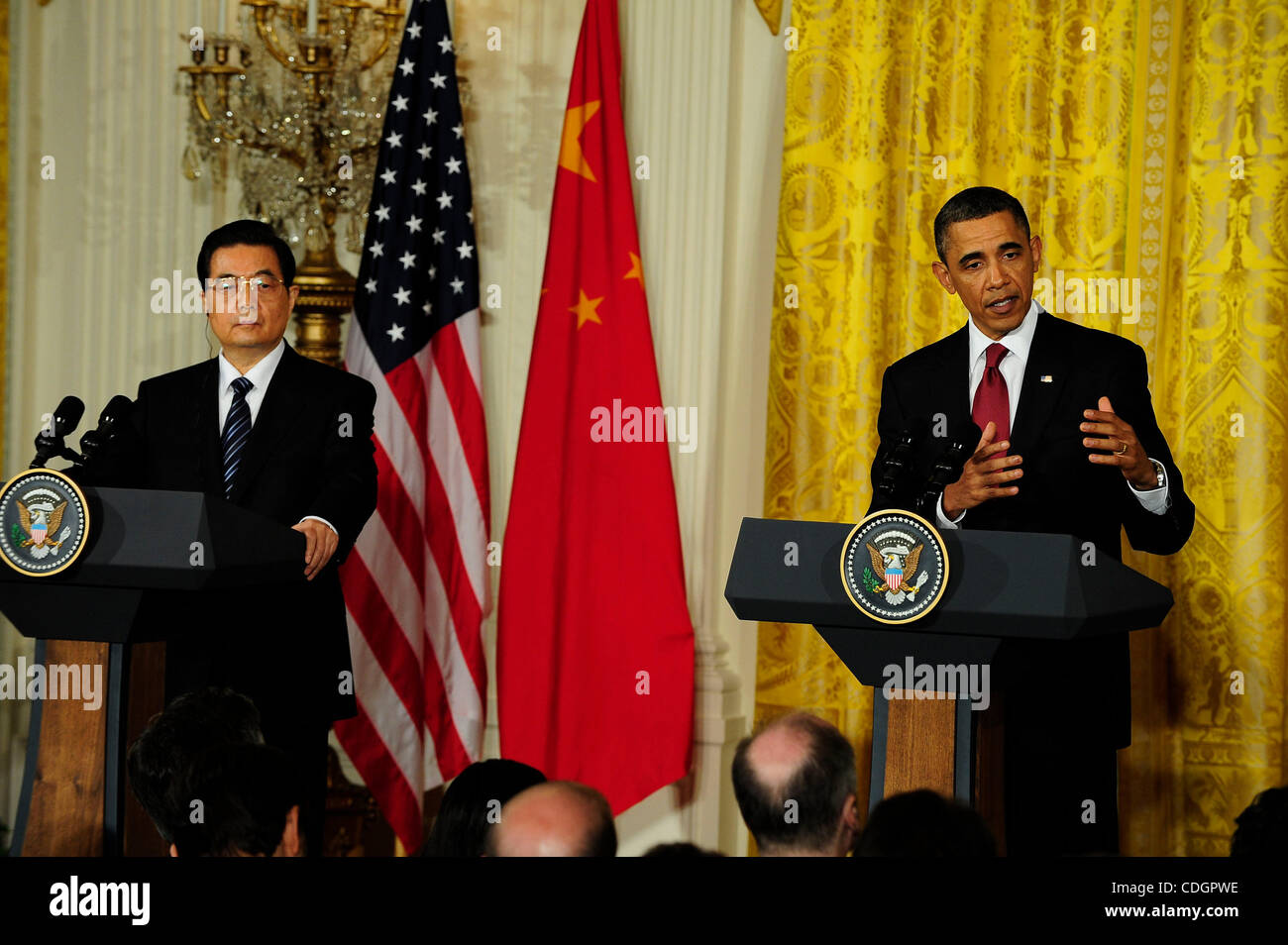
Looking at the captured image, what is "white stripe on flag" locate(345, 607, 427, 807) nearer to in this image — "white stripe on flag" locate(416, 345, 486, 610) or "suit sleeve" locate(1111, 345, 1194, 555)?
"white stripe on flag" locate(416, 345, 486, 610)

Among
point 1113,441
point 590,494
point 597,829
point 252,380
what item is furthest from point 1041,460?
point 590,494

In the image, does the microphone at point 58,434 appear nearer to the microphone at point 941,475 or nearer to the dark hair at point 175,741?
the dark hair at point 175,741

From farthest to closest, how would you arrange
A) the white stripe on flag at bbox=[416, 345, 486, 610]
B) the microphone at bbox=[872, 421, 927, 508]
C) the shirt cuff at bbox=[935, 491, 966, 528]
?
the white stripe on flag at bbox=[416, 345, 486, 610]
the shirt cuff at bbox=[935, 491, 966, 528]
the microphone at bbox=[872, 421, 927, 508]

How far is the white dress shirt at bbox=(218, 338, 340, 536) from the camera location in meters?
3.40

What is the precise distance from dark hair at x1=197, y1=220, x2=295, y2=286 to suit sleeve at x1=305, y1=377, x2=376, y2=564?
0.34 meters

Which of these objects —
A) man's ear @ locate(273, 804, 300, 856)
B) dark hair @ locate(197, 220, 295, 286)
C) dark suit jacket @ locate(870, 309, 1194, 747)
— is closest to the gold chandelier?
dark hair @ locate(197, 220, 295, 286)

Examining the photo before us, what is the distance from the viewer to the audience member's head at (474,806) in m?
2.32

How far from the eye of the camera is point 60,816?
9.13 ft

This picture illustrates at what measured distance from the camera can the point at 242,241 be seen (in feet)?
11.2

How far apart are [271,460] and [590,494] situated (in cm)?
179

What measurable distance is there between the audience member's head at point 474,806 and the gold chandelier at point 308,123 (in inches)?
104

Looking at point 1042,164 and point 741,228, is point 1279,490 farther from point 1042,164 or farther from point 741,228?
point 741,228

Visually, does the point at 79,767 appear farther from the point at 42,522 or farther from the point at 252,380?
the point at 252,380

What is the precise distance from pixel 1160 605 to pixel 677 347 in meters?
2.52
